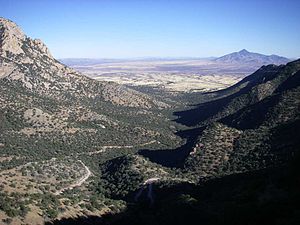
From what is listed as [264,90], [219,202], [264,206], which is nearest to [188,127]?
[264,90]

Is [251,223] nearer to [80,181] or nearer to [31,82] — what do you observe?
[80,181]

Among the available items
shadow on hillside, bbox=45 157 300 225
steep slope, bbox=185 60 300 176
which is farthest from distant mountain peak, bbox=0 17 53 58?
shadow on hillside, bbox=45 157 300 225

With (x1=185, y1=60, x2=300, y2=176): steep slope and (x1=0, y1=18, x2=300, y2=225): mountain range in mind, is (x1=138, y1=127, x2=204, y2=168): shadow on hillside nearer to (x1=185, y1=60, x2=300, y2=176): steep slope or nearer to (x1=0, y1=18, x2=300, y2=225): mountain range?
(x1=0, y1=18, x2=300, y2=225): mountain range

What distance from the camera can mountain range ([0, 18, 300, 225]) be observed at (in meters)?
56.5

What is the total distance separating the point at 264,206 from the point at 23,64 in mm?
138043

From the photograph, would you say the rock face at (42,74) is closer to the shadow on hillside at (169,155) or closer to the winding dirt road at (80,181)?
the shadow on hillside at (169,155)

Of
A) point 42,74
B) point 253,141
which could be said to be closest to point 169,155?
point 253,141

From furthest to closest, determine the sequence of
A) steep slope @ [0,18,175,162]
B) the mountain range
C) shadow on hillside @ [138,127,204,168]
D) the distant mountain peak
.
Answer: the distant mountain peak, steep slope @ [0,18,175,162], shadow on hillside @ [138,127,204,168], the mountain range

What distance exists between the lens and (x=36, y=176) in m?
85.4

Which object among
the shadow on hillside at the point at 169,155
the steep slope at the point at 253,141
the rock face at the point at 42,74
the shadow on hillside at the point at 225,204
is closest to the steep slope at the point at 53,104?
the rock face at the point at 42,74

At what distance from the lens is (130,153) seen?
113688 mm

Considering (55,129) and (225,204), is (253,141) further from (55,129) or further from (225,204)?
(55,129)

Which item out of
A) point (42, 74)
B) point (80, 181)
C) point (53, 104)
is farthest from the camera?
point (42, 74)

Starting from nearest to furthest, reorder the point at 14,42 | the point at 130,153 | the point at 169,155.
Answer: the point at 169,155, the point at 130,153, the point at 14,42
